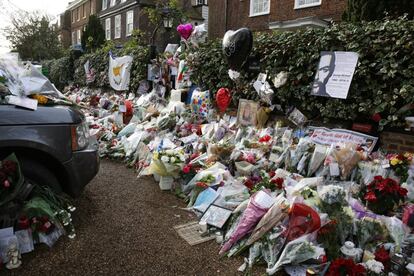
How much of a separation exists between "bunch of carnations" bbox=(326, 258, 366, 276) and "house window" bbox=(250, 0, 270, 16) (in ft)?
45.3

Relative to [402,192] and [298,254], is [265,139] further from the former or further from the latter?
[298,254]

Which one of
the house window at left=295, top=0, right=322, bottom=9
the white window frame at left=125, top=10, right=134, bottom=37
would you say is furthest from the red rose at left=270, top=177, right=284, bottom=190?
the white window frame at left=125, top=10, right=134, bottom=37

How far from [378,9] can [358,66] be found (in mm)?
2491

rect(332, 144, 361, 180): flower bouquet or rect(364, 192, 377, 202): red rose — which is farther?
rect(332, 144, 361, 180): flower bouquet

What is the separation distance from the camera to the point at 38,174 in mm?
3137

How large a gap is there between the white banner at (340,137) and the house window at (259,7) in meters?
11.4

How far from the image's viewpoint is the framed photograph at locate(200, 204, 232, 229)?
3.42m

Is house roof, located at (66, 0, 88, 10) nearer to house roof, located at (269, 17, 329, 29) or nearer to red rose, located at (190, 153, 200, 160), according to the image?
house roof, located at (269, 17, 329, 29)

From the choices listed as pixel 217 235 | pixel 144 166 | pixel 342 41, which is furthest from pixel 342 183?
pixel 144 166

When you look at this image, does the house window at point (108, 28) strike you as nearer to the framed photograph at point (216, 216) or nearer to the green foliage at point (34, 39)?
the green foliage at point (34, 39)

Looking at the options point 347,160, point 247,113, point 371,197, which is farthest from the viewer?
point 247,113

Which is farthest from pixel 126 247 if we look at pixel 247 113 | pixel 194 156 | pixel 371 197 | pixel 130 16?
pixel 130 16

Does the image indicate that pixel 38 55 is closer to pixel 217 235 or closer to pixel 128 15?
pixel 128 15

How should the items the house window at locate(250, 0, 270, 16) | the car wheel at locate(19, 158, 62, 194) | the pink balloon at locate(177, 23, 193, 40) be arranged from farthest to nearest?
1. the house window at locate(250, 0, 270, 16)
2. the pink balloon at locate(177, 23, 193, 40)
3. the car wheel at locate(19, 158, 62, 194)
